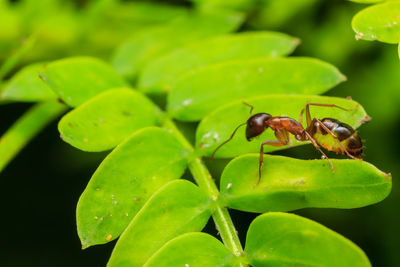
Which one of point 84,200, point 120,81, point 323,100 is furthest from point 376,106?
point 84,200

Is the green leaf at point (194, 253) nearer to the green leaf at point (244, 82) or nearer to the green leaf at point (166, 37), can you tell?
the green leaf at point (244, 82)

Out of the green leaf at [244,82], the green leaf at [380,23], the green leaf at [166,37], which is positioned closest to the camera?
the green leaf at [380,23]

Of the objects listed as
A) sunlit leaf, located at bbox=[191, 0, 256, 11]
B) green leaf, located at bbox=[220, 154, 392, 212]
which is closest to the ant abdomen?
green leaf, located at bbox=[220, 154, 392, 212]

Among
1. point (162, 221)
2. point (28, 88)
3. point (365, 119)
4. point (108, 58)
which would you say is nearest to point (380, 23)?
point (365, 119)

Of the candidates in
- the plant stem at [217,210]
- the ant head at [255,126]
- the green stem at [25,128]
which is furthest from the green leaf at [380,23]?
the green stem at [25,128]

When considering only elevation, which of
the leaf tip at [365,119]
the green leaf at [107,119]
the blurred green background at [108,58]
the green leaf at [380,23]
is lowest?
the blurred green background at [108,58]

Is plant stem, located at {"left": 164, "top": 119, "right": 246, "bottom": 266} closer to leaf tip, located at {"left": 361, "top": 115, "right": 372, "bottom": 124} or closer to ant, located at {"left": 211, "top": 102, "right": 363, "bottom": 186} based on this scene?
ant, located at {"left": 211, "top": 102, "right": 363, "bottom": 186}

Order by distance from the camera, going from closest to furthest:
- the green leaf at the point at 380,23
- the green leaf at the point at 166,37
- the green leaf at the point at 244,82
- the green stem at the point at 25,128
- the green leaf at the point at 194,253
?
the green leaf at the point at 194,253 → the green leaf at the point at 380,23 → the green leaf at the point at 244,82 → the green stem at the point at 25,128 → the green leaf at the point at 166,37
